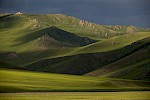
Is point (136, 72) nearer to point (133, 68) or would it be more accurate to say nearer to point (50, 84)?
point (133, 68)

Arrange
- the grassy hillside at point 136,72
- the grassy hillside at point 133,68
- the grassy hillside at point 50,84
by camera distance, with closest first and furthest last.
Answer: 1. the grassy hillside at point 50,84
2. the grassy hillside at point 136,72
3. the grassy hillside at point 133,68

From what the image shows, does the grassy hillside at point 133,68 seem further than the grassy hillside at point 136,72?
Yes

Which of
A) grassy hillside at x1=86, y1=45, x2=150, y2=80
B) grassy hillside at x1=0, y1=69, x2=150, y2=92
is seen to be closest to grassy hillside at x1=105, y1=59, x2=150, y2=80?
grassy hillside at x1=86, y1=45, x2=150, y2=80

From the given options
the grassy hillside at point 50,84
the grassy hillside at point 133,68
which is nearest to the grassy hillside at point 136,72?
the grassy hillside at point 133,68

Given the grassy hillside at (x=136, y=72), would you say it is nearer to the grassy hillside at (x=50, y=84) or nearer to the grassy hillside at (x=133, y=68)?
the grassy hillside at (x=133, y=68)

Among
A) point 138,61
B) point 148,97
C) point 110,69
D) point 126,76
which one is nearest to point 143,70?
point 126,76

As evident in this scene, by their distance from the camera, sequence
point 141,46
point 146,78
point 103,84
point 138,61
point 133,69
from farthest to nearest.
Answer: point 141,46 → point 138,61 → point 133,69 → point 146,78 → point 103,84

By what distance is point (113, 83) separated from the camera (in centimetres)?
9575

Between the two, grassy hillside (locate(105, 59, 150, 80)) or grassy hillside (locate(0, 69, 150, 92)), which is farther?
grassy hillside (locate(105, 59, 150, 80))

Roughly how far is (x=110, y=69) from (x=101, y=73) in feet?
15.3

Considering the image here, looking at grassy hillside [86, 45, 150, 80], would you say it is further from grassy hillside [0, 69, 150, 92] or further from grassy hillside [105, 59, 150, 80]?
grassy hillside [0, 69, 150, 92]

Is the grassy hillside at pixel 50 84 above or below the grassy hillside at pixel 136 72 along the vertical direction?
above

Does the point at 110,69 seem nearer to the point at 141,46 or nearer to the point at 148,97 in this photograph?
the point at 141,46

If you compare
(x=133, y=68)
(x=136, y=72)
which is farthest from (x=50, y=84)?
(x=133, y=68)
